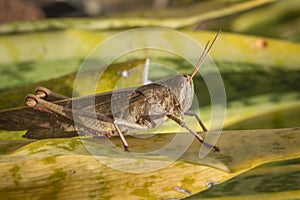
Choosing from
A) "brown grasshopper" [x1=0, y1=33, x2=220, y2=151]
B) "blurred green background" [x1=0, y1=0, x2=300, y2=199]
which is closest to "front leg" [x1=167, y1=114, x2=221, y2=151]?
"brown grasshopper" [x1=0, y1=33, x2=220, y2=151]

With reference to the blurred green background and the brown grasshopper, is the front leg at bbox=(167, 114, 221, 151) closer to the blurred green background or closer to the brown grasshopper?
the brown grasshopper

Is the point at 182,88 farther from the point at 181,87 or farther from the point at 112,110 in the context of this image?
the point at 112,110

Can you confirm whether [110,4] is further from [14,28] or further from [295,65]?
[295,65]

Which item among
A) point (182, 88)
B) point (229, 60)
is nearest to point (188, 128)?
point (182, 88)

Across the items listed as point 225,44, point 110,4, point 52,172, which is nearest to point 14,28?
point 225,44

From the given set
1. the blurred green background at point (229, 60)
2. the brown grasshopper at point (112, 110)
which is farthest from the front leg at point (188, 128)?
the blurred green background at point (229, 60)

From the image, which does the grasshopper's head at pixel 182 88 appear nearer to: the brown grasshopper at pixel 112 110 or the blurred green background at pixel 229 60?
the brown grasshopper at pixel 112 110

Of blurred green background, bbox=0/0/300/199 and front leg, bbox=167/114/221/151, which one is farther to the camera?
blurred green background, bbox=0/0/300/199

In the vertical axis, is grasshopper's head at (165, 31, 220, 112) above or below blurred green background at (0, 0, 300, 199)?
below
